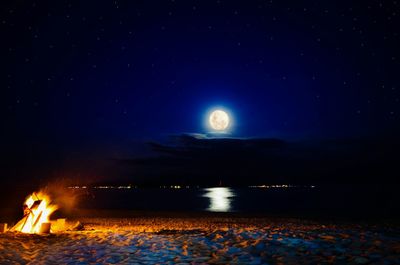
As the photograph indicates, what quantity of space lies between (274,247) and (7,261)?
5.70 meters

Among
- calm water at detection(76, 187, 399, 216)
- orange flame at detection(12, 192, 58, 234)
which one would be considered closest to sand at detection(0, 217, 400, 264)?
orange flame at detection(12, 192, 58, 234)

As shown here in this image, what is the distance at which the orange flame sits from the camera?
12766mm

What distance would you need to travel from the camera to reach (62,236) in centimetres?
1038

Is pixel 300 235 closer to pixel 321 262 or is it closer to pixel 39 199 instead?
pixel 321 262

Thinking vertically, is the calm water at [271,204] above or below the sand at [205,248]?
below

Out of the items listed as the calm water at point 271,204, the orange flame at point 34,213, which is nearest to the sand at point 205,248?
the orange flame at point 34,213

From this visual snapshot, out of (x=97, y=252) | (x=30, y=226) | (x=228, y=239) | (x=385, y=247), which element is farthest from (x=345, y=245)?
(x=30, y=226)

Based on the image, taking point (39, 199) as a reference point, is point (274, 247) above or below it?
below

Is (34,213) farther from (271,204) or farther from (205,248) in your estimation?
(271,204)

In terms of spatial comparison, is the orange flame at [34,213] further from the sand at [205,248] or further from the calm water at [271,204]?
the calm water at [271,204]

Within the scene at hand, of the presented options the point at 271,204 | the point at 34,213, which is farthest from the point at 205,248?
the point at 271,204

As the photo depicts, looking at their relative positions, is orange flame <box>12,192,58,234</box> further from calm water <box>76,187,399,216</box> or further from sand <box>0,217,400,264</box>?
calm water <box>76,187,399,216</box>

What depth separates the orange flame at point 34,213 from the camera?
41.9 feet

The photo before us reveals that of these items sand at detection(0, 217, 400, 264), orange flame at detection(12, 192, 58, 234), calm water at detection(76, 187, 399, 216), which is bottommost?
calm water at detection(76, 187, 399, 216)
